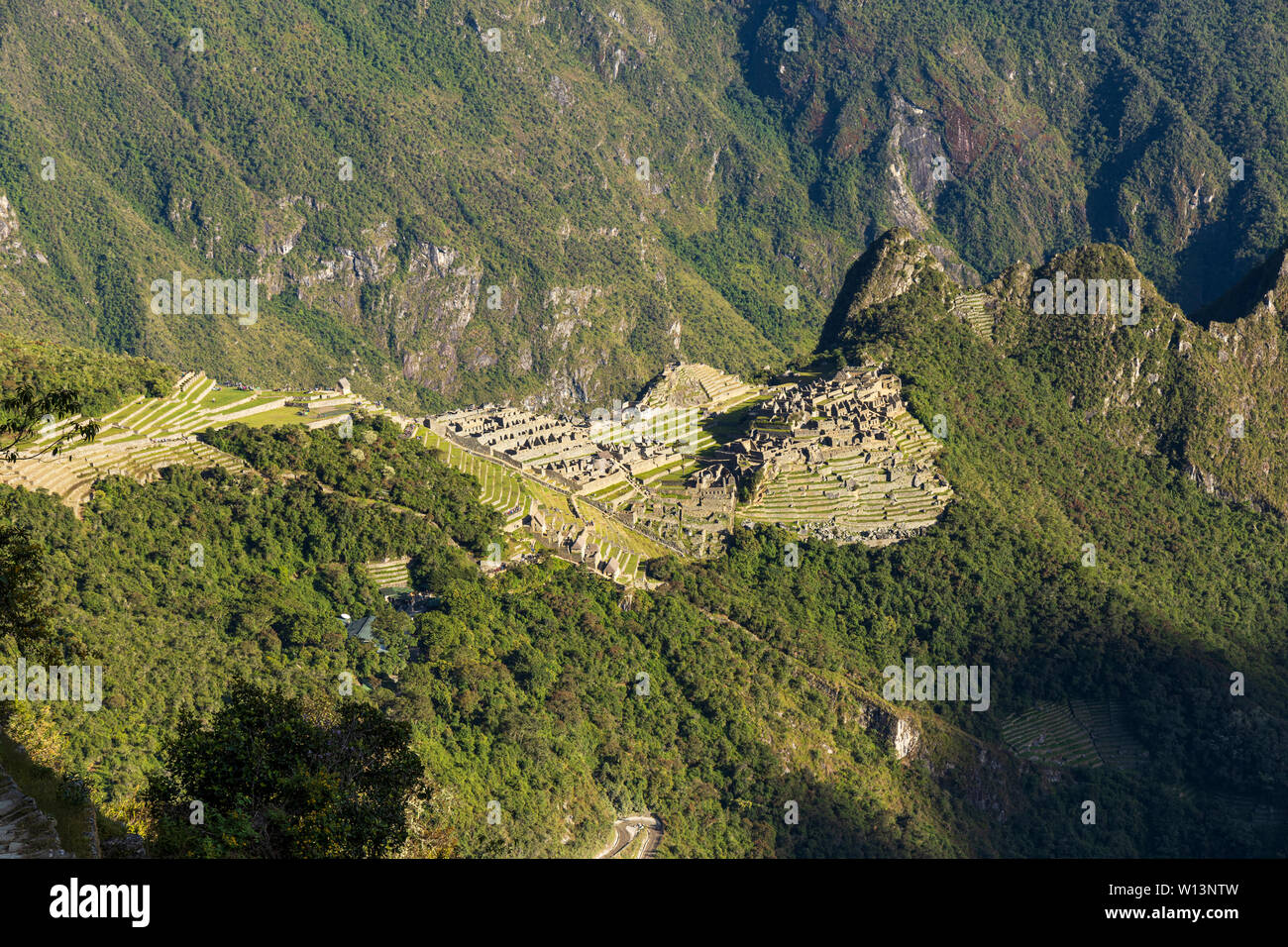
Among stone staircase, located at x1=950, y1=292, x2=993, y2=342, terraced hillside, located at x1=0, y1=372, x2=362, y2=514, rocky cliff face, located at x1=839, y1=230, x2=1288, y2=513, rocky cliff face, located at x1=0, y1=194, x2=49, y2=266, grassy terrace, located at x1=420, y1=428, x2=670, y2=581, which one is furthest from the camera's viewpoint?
rocky cliff face, located at x1=0, y1=194, x2=49, y2=266

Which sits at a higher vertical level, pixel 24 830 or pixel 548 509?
pixel 548 509

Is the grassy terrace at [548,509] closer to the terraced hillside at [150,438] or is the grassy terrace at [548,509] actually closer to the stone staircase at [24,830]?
the terraced hillside at [150,438]

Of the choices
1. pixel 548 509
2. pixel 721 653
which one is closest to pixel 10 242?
pixel 548 509

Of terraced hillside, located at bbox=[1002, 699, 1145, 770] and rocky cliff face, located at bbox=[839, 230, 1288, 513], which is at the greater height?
rocky cliff face, located at bbox=[839, 230, 1288, 513]

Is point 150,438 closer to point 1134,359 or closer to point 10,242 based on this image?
point 1134,359

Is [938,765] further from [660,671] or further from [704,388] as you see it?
[704,388]

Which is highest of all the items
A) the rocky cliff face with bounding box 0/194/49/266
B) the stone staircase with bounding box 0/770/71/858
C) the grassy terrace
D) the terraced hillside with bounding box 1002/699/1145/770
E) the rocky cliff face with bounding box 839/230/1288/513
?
the rocky cliff face with bounding box 0/194/49/266

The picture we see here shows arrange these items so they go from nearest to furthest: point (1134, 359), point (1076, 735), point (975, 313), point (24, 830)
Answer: point (24, 830) < point (1076, 735) < point (1134, 359) < point (975, 313)

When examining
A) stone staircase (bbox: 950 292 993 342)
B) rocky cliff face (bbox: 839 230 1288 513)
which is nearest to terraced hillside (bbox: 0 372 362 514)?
stone staircase (bbox: 950 292 993 342)

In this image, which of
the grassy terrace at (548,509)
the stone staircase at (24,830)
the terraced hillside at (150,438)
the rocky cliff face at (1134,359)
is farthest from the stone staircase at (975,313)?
the stone staircase at (24,830)

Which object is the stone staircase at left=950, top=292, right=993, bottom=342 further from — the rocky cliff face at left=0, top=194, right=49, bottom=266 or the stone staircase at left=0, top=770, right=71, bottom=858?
the rocky cliff face at left=0, top=194, right=49, bottom=266
